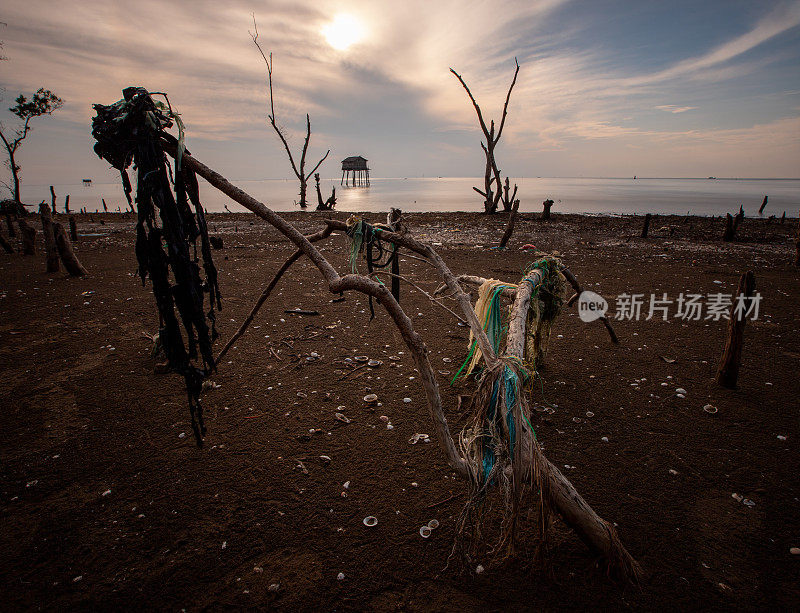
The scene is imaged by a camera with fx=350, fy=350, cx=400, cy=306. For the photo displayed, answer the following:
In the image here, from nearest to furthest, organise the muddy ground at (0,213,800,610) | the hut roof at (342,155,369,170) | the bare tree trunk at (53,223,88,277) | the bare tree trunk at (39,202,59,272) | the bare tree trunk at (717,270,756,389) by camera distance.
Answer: the muddy ground at (0,213,800,610) < the bare tree trunk at (717,270,756,389) < the bare tree trunk at (53,223,88,277) < the bare tree trunk at (39,202,59,272) < the hut roof at (342,155,369,170)

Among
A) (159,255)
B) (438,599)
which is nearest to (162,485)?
(159,255)

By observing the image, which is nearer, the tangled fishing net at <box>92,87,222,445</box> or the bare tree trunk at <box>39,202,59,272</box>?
the tangled fishing net at <box>92,87,222,445</box>

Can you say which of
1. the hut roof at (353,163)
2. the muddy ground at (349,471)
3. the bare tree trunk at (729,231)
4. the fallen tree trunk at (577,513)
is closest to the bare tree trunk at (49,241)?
the muddy ground at (349,471)

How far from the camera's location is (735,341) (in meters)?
4.63

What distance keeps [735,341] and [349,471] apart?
205 inches

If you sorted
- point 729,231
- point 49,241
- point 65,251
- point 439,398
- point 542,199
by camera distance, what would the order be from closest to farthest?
point 439,398
point 65,251
point 49,241
point 729,231
point 542,199

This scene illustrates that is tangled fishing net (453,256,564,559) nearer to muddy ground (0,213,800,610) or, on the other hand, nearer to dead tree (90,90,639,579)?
dead tree (90,90,639,579)

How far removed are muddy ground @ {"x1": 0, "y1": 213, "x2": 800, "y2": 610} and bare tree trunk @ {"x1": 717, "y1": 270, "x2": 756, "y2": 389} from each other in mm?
234

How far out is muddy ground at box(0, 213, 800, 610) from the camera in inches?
95.8

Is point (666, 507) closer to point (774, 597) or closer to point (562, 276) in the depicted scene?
point (774, 597)

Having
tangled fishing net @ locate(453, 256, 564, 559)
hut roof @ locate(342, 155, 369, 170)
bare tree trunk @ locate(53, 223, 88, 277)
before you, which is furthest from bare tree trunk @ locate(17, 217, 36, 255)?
hut roof @ locate(342, 155, 369, 170)

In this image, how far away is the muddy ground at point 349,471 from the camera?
243 centimetres

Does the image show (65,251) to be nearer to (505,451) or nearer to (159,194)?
(159,194)

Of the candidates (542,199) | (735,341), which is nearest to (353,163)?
(542,199)
